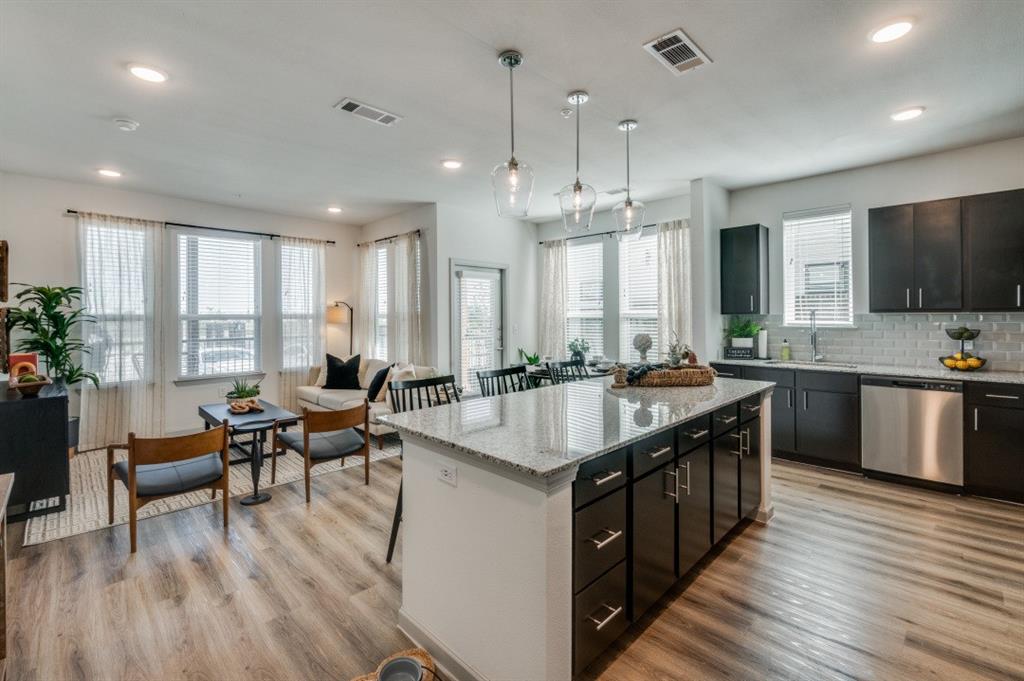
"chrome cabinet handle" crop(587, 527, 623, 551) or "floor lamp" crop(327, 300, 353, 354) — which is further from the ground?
"floor lamp" crop(327, 300, 353, 354)

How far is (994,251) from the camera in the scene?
380 centimetres

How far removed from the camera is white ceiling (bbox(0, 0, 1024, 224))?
2295mm

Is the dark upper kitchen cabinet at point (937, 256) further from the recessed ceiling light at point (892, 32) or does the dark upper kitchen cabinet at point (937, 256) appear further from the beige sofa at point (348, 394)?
the beige sofa at point (348, 394)

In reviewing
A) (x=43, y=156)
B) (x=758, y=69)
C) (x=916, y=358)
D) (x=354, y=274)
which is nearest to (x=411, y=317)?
(x=354, y=274)

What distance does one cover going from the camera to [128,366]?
17.7 ft

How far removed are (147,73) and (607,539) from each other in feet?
11.6

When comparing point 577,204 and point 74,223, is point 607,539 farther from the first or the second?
point 74,223

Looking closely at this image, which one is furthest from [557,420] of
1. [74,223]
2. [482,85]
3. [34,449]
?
[74,223]

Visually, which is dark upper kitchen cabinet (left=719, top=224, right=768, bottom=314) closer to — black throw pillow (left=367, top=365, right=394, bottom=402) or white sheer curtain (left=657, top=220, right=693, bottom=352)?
white sheer curtain (left=657, top=220, right=693, bottom=352)

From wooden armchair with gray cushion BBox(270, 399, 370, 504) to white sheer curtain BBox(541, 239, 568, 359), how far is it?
3.63 meters

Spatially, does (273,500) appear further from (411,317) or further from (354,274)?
(354,274)

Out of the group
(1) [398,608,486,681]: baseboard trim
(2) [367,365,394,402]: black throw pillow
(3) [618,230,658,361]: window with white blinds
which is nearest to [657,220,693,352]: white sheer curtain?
(3) [618,230,658,361]: window with white blinds

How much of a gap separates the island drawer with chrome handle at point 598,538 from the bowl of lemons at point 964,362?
154 inches

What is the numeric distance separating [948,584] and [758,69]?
301 cm
